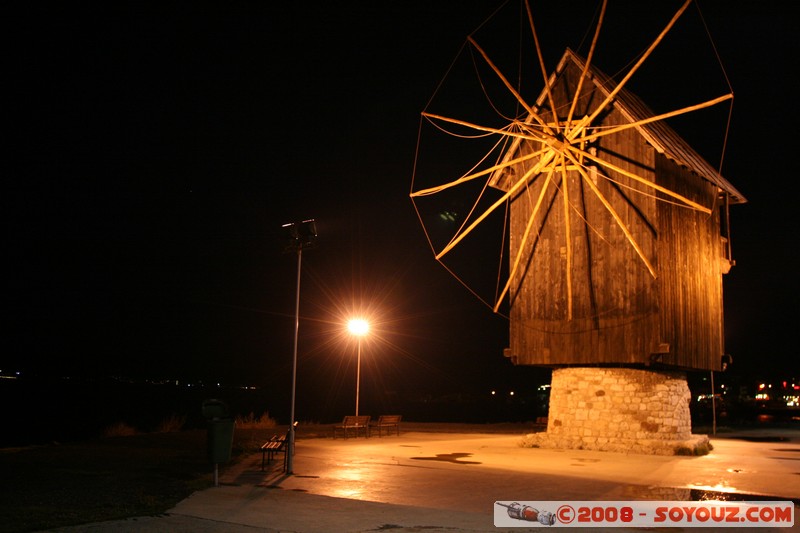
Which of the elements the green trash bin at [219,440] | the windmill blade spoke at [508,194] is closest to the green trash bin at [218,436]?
the green trash bin at [219,440]

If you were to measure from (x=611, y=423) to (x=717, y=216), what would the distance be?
965cm

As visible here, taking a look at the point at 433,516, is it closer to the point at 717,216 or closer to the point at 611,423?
the point at 611,423

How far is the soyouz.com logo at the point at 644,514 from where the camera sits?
33.6 ft

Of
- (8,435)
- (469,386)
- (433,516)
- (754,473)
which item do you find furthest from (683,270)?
(469,386)

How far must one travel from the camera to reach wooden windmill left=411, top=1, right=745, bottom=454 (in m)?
22.3

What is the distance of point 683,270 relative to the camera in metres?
23.6

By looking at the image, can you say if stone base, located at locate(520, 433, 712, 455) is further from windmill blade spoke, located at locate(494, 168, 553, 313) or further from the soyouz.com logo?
the soyouz.com logo

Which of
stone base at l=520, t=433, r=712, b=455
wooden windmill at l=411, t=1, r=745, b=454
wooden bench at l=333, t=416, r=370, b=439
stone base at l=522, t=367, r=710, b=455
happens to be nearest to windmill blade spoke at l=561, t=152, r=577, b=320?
wooden windmill at l=411, t=1, r=745, b=454

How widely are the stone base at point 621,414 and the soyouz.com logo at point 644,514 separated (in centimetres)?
1003

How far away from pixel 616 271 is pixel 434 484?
38.1 ft

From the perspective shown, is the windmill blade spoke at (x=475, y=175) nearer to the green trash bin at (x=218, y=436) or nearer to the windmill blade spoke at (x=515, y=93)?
the windmill blade spoke at (x=515, y=93)

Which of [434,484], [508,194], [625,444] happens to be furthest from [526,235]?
[434,484]

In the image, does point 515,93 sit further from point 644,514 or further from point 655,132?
point 644,514

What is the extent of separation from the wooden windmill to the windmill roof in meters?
0.06
